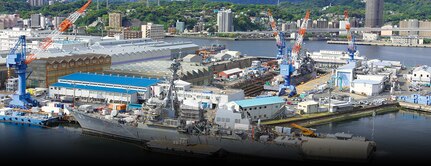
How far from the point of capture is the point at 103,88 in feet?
33.1

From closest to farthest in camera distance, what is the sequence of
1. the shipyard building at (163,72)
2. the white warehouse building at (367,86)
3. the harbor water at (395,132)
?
the harbor water at (395,132)
the shipyard building at (163,72)
the white warehouse building at (367,86)

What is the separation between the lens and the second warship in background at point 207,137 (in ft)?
23.2

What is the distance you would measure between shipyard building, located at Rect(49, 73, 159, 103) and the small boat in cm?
113

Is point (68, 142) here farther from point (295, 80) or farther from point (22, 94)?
point (295, 80)

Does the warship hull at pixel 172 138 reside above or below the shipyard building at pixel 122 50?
below

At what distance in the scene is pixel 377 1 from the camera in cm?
3659

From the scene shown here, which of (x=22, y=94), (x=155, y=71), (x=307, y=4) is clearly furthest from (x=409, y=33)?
(x=22, y=94)

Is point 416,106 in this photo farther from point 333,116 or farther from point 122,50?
point 122,50

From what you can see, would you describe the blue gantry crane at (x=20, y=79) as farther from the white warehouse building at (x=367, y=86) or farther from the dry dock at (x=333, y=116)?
the white warehouse building at (x=367, y=86)

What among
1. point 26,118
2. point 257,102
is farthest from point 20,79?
point 257,102

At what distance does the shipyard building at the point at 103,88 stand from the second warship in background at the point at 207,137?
5.14ft

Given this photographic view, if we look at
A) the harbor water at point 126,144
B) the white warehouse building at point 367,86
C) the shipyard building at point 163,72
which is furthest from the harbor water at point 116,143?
the shipyard building at point 163,72

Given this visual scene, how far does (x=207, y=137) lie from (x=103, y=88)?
3.22 m

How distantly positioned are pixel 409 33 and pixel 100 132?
25865mm
